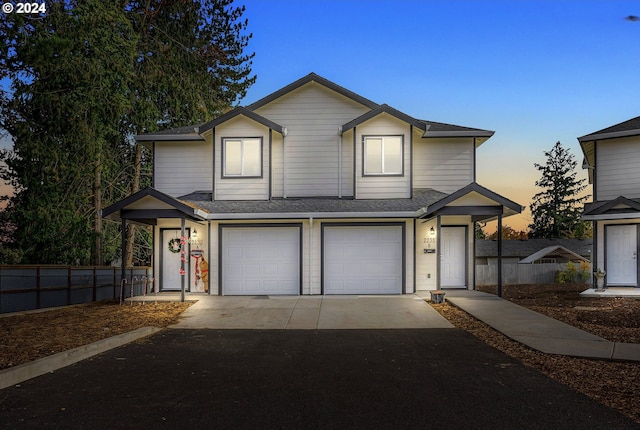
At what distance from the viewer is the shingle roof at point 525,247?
4141 centimetres

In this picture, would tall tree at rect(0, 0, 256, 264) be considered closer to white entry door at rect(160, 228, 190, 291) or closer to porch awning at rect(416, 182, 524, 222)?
white entry door at rect(160, 228, 190, 291)

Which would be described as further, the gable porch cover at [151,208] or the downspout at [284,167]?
the downspout at [284,167]

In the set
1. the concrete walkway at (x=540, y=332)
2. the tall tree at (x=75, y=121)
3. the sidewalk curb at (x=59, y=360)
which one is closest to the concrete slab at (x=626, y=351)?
the concrete walkway at (x=540, y=332)

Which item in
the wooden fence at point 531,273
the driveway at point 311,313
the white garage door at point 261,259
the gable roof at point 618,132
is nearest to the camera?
the driveway at point 311,313

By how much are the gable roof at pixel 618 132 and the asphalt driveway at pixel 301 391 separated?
1212 cm

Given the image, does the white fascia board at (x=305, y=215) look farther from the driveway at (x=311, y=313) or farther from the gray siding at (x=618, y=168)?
the gray siding at (x=618, y=168)

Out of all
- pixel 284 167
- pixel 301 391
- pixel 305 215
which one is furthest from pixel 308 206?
pixel 301 391

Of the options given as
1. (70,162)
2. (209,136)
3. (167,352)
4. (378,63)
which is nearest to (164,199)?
(209,136)

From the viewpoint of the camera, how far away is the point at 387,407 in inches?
196

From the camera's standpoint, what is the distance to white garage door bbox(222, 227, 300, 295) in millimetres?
15742

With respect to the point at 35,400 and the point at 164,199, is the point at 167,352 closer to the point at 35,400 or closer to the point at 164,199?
the point at 35,400

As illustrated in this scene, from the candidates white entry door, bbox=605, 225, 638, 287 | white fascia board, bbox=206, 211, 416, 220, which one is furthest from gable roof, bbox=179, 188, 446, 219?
white entry door, bbox=605, 225, 638, 287

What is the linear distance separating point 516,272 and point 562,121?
36.6 ft

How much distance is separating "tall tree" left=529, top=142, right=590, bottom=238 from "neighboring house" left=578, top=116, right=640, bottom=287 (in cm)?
4256
